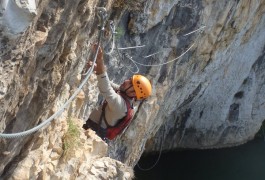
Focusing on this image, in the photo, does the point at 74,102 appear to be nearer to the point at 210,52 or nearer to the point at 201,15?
the point at 201,15

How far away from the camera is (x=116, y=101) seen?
5547mm

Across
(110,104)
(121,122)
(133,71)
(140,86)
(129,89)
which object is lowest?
(133,71)

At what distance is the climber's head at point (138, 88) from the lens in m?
5.78

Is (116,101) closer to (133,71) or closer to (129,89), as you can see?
(129,89)

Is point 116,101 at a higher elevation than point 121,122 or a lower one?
higher

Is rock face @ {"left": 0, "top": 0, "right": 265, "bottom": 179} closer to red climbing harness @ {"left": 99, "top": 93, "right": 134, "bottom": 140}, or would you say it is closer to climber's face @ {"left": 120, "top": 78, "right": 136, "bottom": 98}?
red climbing harness @ {"left": 99, "top": 93, "right": 134, "bottom": 140}

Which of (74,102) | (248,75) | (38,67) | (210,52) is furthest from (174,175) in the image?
(38,67)

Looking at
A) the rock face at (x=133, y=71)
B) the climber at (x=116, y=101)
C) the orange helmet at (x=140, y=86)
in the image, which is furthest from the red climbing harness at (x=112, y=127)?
the rock face at (x=133, y=71)

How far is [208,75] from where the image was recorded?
1461 centimetres

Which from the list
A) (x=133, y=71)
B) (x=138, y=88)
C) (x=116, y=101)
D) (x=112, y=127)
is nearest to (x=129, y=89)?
(x=138, y=88)

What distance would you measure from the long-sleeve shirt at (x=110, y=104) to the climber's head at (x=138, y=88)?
186mm

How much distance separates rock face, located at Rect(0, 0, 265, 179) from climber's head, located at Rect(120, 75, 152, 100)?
2.12 ft

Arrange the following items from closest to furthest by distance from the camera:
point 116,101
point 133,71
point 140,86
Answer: point 116,101, point 140,86, point 133,71

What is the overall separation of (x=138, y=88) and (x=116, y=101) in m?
0.40
